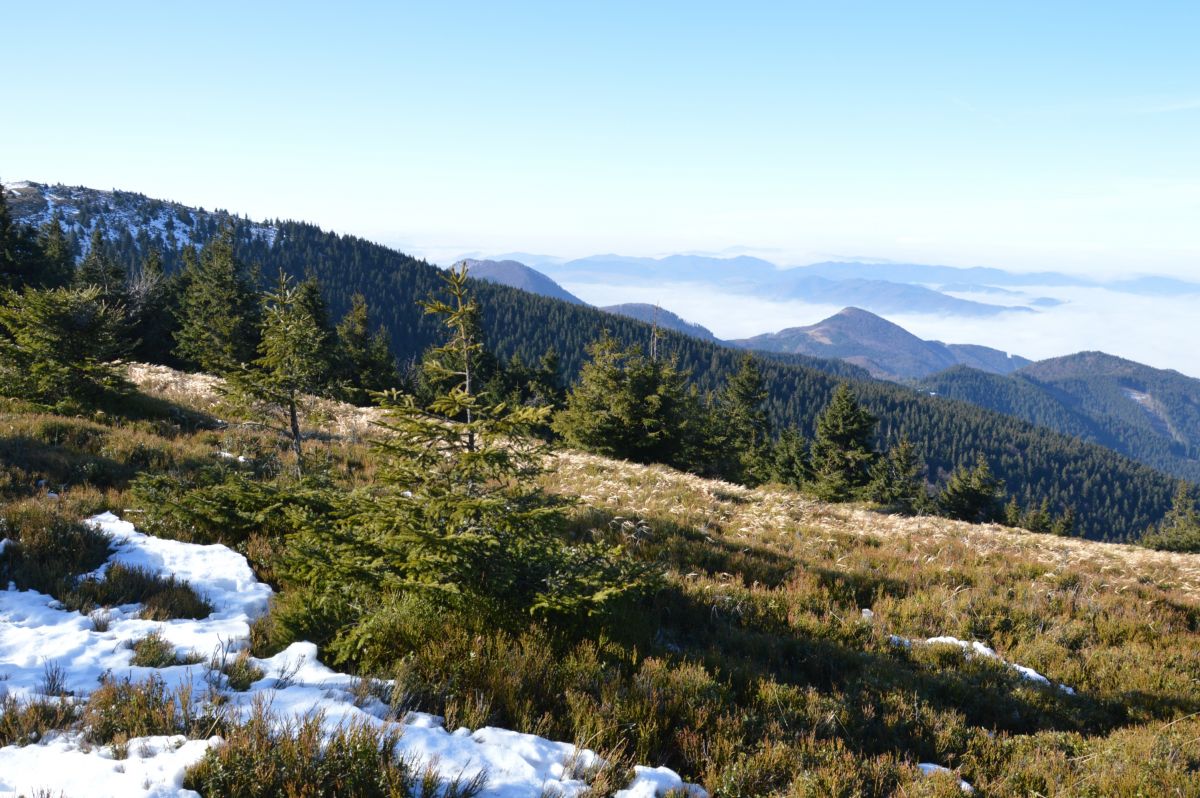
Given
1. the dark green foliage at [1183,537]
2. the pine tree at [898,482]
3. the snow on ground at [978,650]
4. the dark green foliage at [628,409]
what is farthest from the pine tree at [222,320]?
the dark green foliage at [1183,537]

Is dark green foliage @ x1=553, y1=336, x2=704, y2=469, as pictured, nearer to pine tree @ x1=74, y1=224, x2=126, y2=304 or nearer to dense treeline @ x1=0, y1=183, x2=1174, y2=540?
pine tree @ x1=74, y1=224, x2=126, y2=304

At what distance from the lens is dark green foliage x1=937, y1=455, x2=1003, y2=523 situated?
48719 mm

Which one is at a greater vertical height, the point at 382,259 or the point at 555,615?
the point at 382,259

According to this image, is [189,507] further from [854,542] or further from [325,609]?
[854,542]

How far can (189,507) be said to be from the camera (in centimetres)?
853

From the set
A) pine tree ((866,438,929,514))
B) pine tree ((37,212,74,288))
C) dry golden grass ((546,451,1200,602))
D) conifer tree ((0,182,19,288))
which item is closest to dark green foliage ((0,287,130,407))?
dry golden grass ((546,451,1200,602))

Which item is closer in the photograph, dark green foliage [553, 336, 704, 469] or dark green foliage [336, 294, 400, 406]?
dark green foliage [553, 336, 704, 469]

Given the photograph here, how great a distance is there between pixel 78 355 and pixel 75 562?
1084 cm

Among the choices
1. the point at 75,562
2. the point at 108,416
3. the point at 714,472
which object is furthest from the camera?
the point at 714,472

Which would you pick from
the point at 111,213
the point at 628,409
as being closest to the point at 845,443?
the point at 628,409

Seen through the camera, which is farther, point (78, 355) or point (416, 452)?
point (78, 355)

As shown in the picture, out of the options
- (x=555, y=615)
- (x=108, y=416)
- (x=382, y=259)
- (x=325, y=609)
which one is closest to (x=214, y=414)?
(x=108, y=416)

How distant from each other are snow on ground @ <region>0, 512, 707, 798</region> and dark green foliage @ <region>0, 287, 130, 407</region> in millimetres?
11076

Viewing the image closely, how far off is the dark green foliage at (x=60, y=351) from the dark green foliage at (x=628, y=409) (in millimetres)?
17254
